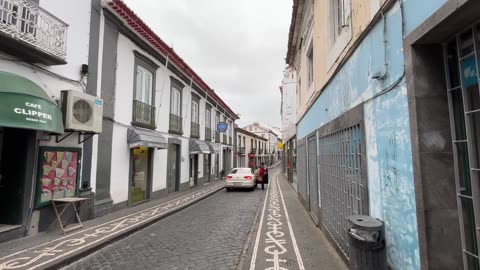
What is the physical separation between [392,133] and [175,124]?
514 inches

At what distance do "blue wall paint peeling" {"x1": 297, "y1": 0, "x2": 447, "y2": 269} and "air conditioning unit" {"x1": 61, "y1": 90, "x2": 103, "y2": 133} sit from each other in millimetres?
6601

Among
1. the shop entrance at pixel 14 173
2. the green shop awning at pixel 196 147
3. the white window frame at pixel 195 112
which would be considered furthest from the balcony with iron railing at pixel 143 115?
→ the white window frame at pixel 195 112

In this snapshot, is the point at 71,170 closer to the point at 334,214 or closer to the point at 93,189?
the point at 93,189

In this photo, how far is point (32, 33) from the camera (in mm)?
6227

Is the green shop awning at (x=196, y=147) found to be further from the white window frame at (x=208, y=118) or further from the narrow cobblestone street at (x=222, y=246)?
the narrow cobblestone street at (x=222, y=246)

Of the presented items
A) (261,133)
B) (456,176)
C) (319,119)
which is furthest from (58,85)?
(261,133)

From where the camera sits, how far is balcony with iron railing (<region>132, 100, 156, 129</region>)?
11.1 metres

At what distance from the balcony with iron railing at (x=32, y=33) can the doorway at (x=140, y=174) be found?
5033mm

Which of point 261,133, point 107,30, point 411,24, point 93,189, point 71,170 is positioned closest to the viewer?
point 411,24

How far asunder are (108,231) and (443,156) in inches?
279

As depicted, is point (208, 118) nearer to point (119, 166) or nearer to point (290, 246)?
point (119, 166)

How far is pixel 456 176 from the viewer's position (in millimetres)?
2584

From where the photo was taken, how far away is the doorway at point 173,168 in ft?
48.1

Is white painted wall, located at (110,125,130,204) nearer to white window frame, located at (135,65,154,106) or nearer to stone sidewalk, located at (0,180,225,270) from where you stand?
stone sidewalk, located at (0,180,225,270)
